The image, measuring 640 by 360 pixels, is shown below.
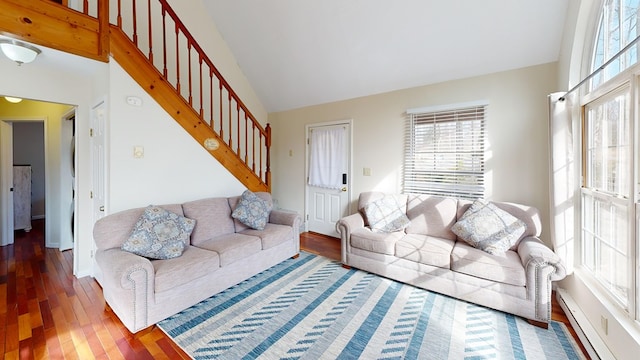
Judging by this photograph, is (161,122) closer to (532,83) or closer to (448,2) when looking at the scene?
(448,2)

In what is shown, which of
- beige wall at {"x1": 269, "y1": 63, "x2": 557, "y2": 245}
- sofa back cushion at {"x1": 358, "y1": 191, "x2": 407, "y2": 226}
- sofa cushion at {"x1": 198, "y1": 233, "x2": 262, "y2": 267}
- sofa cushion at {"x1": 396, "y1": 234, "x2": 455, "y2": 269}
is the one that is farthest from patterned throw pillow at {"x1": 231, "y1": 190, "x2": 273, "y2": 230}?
sofa cushion at {"x1": 396, "y1": 234, "x2": 455, "y2": 269}

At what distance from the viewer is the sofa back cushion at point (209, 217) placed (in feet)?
9.10

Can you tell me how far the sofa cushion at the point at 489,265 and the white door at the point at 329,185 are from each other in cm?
199

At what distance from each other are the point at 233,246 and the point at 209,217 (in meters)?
0.58

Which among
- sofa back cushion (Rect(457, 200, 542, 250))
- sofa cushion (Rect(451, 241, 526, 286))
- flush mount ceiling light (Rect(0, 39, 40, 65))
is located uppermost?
flush mount ceiling light (Rect(0, 39, 40, 65))

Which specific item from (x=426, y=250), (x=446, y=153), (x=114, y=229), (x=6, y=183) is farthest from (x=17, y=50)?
(x=446, y=153)

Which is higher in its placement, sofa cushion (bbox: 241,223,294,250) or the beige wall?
the beige wall

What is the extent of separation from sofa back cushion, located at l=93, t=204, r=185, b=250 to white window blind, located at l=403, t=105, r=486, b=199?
10.7 ft

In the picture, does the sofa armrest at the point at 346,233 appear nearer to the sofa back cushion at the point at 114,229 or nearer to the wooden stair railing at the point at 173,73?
the wooden stair railing at the point at 173,73

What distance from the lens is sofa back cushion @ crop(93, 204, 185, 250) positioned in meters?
2.18

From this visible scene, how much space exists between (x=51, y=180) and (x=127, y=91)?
2.68m

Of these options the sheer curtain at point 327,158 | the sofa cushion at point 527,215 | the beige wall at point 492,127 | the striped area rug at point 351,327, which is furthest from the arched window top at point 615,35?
the sheer curtain at point 327,158

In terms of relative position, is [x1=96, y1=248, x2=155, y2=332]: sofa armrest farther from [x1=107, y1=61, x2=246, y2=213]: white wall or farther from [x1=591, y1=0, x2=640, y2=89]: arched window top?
[x1=591, y1=0, x2=640, y2=89]: arched window top

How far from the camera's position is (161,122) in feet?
8.96
